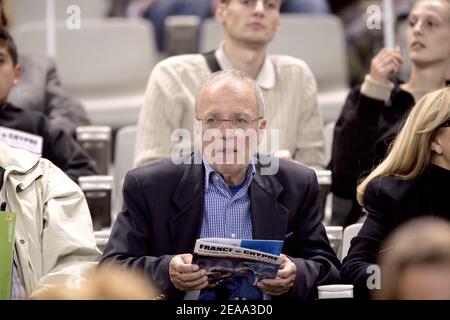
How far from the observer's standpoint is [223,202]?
8.91ft

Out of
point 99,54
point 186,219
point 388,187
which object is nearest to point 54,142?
point 186,219

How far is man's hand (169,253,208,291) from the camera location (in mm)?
2466

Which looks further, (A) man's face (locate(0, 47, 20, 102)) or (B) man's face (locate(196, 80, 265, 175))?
(A) man's face (locate(0, 47, 20, 102))

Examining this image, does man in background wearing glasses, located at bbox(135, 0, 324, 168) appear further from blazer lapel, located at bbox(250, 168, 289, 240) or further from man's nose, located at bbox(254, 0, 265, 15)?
blazer lapel, located at bbox(250, 168, 289, 240)

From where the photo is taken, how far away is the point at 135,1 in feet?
17.1

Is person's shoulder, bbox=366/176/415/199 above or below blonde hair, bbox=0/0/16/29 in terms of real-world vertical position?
below

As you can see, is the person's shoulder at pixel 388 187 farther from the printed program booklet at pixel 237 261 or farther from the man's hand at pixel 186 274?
the man's hand at pixel 186 274

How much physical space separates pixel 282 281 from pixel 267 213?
0.70 ft

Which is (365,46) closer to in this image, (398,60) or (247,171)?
(398,60)

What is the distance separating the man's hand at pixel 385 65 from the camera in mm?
3307

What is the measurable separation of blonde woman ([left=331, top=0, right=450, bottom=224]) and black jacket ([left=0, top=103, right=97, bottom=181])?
76cm

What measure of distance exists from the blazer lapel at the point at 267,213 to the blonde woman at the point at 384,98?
52 cm

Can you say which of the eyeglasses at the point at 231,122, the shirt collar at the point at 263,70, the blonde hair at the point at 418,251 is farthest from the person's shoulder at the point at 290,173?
the blonde hair at the point at 418,251

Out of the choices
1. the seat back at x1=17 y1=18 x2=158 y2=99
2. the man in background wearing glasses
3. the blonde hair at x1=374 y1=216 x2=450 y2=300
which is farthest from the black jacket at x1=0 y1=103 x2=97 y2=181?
the blonde hair at x1=374 y1=216 x2=450 y2=300
